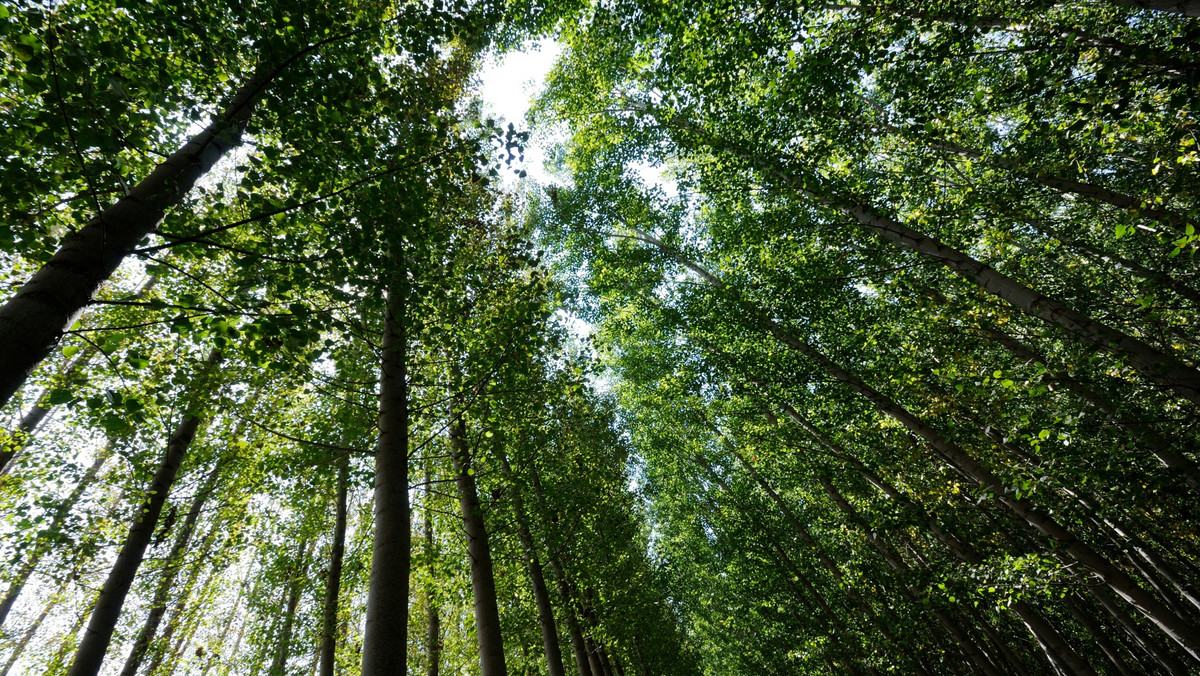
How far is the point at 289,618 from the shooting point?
9922 mm

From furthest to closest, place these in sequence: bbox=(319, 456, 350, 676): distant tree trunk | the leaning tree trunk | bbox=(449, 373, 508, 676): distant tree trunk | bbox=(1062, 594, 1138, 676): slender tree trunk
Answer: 1. bbox=(1062, 594, 1138, 676): slender tree trunk
2. bbox=(319, 456, 350, 676): distant tree trunk
3. bbox=(449, 373, 508, 676): distant tree trunk
4. the leaning tree trunk

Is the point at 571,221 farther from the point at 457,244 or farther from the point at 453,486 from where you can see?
the point at 453,486

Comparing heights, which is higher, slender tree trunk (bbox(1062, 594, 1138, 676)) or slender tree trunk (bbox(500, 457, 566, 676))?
slender tree trunk (bbox(500, 457, 566, 676))

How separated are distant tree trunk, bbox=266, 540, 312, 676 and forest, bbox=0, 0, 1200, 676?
6.4 inches

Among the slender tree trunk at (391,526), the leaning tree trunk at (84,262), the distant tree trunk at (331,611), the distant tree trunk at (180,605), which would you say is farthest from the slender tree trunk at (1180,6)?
the distant tree trunk at (180,605)

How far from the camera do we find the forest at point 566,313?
3412 mm

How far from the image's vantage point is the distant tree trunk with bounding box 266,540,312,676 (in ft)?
31.4

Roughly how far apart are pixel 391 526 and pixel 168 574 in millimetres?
8777

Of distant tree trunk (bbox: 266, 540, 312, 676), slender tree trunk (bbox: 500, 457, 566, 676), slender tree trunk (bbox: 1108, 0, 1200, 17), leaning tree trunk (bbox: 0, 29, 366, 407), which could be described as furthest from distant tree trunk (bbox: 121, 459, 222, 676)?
slender tree trunk (bbox: 1108, 0, 1200, 17)

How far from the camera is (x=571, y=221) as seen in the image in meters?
13.9

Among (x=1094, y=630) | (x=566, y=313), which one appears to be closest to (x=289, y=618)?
(x=566, y=313)

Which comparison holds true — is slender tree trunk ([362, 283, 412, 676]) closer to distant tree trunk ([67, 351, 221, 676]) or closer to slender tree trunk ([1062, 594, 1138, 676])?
distant tree trunk ([67, 351, 221, 676])

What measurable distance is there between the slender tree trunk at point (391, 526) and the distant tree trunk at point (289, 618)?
8820 mm

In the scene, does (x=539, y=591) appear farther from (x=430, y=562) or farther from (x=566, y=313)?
(x=566, y=313)
